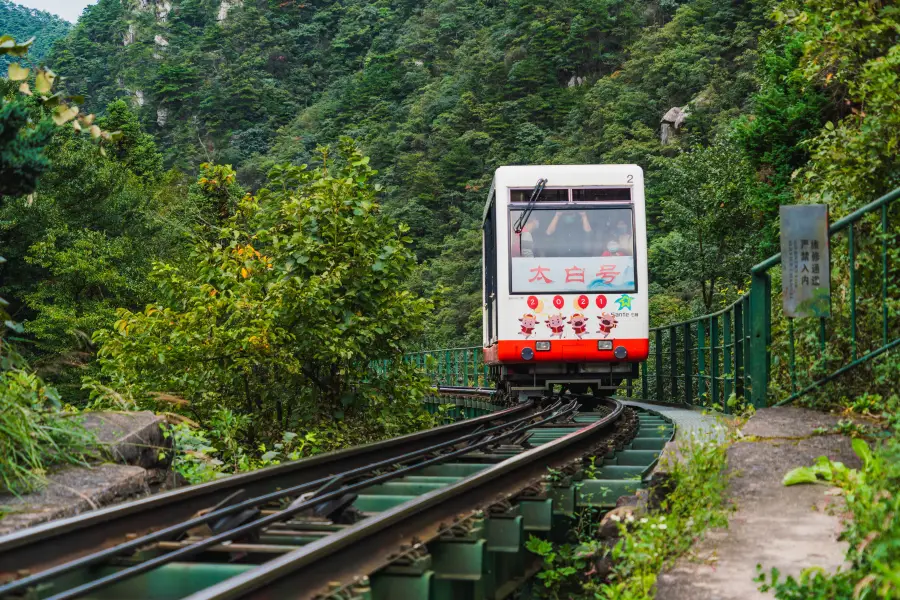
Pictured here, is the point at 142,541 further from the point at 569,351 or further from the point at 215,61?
the point at 215,61

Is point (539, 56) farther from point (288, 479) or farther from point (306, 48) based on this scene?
point (288, 479)

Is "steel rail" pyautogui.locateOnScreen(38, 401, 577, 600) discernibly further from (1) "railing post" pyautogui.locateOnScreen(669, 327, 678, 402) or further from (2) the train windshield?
(1) "railing post" pyautogui.locateOnScreen(669, 327, 678, 402)

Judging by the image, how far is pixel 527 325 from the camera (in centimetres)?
1402

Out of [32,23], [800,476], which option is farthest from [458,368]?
[32,23]

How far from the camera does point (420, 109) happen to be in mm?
89000

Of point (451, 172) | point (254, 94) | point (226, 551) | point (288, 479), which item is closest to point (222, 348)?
point (288, 479)

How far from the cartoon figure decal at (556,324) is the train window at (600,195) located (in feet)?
5.22

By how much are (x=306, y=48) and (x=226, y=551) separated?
132 m

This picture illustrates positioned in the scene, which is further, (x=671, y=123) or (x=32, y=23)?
(x=32, y=23)

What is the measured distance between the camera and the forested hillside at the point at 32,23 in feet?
506

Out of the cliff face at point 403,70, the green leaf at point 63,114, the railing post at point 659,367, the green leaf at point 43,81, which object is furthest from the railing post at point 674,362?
the cliff face at point 403,70

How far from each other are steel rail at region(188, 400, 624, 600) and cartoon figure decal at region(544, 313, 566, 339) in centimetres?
739

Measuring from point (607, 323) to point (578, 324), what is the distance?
0.39 m

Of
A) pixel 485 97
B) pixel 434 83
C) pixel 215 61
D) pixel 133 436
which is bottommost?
pixel 133 436
